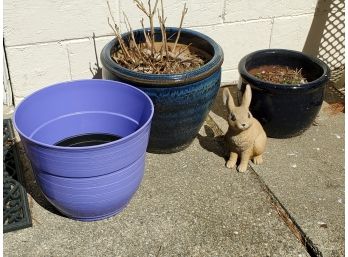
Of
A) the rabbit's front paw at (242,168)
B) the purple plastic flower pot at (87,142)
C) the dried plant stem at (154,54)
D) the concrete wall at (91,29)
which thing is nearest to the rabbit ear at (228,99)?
the dried plant stem at (154,54)

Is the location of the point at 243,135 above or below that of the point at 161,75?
below

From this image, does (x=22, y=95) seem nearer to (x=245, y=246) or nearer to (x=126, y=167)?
(x=126, y=167)

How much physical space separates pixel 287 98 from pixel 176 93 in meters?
0.77

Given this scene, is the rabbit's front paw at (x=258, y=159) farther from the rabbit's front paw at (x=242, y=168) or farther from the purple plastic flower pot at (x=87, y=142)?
the purple plastic flower pot at (x=87, y=142)

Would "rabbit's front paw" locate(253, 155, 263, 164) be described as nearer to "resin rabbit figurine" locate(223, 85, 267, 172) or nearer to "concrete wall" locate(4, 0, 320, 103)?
"resin rabbit figurine" locate(223, 85, 267, 172)

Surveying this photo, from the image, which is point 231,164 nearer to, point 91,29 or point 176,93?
point 176,93

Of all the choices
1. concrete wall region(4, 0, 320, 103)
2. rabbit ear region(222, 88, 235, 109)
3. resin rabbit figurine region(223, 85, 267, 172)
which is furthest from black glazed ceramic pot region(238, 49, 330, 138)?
concrete wall region(4, 0, 320, 103)

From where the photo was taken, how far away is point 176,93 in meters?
2.67

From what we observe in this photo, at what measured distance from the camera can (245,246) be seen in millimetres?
2428

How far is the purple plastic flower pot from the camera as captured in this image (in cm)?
210

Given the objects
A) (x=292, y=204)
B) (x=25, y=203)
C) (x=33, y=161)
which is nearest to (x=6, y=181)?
(x=25, y=203)

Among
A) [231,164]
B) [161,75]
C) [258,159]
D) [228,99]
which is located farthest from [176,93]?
[258,159]

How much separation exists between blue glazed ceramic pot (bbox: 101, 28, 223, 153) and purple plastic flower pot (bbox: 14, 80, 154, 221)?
149mm

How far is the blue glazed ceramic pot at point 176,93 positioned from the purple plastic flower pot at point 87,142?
0.15 metres
